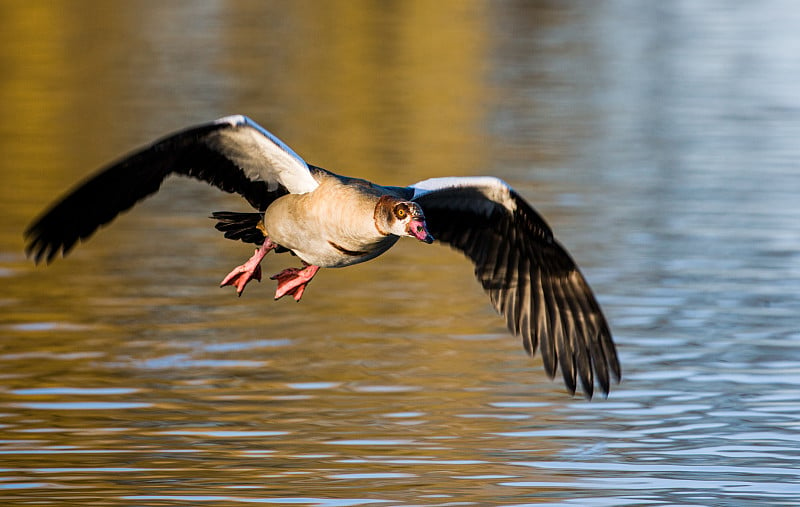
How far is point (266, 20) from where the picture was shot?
53.7m

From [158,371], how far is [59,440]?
248cm

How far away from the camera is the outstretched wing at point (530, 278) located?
11820mm

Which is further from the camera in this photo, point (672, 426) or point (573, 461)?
point (672, 426)

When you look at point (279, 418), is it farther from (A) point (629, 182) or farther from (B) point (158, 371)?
(A) point (629, 182)

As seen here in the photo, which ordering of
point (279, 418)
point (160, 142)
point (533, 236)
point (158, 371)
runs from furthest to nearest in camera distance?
point (158, 371) < point (279, 418) < point (533, 236) < point (160, 142)

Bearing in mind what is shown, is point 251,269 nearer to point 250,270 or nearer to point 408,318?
point 250,270

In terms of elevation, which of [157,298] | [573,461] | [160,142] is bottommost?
[573,461]

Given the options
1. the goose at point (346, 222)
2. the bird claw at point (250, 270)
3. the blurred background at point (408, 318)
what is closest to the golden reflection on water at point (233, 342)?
the blurred background at point (408, 318)

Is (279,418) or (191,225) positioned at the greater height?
(191,225)

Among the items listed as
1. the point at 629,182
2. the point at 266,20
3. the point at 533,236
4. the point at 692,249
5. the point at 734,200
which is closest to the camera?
the point at 533,236

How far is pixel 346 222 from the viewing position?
10.6m

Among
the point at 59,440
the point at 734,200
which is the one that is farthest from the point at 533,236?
the point at 734,200

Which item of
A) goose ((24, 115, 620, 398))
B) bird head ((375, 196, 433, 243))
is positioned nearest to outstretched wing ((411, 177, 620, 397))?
goose ((24, 115, 620, 398))

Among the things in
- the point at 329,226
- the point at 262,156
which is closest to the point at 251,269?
the point at 262,156
